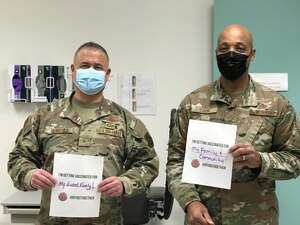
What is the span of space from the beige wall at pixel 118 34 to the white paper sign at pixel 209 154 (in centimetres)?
159

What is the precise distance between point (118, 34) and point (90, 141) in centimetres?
163

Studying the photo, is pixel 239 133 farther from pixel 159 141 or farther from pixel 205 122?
pixel 159 141

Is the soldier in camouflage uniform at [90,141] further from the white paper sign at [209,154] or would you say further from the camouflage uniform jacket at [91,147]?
the white paper sign at [209,154]

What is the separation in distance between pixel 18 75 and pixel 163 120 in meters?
1.22

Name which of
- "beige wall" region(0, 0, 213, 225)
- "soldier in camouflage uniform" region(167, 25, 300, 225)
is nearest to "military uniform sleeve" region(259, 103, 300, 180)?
"soldier in camouflage uniform" region(167, 25, 300, 225)

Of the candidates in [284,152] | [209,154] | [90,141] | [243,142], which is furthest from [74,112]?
[284,152]

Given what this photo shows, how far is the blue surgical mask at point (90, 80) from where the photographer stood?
1493 mm

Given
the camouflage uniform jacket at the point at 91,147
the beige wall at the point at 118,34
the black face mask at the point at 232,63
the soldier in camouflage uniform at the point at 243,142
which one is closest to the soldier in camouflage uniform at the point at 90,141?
the camouflage uniform jacket at the point at 91,147

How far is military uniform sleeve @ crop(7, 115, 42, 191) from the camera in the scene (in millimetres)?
1419

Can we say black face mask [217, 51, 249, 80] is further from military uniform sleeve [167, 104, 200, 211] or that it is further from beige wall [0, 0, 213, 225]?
beige wall [0, 0, 213, 225]

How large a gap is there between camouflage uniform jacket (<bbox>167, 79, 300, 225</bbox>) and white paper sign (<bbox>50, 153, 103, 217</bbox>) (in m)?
0.32

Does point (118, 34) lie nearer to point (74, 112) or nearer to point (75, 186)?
point (74, 112)

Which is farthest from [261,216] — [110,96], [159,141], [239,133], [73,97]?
[110,96]

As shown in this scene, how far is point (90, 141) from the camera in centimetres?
148
